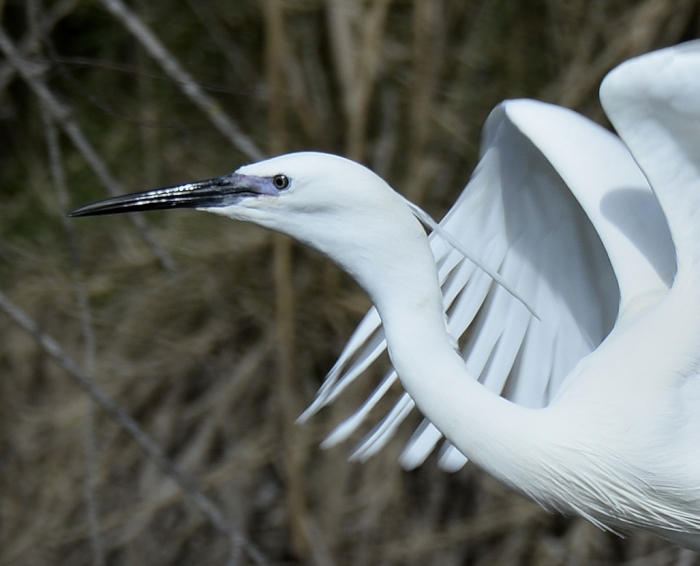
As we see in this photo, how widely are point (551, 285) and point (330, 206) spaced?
0.84 metres

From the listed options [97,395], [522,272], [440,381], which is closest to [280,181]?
[440,381]

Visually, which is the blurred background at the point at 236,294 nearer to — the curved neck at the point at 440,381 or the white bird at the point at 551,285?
the white bird at the point at 551,285

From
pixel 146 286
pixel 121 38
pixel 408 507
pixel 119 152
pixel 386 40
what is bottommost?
pixel 408 507

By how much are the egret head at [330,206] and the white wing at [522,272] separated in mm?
522

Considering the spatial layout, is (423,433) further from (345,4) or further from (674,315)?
(345,4)

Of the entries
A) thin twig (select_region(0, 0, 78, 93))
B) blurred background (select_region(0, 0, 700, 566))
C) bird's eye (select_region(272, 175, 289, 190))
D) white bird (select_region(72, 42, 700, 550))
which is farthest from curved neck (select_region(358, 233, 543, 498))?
thin twig (select_region(0, 0, 78, 93))

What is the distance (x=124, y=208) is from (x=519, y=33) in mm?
1660

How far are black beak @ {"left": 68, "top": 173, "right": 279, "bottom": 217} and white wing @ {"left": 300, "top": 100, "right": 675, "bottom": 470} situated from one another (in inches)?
20.3

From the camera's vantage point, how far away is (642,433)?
1.77m

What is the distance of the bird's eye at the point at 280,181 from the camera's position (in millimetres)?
1510

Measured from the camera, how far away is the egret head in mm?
1468

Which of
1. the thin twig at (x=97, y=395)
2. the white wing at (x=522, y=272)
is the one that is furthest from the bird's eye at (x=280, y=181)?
the thin twig at (x=97, y=395)

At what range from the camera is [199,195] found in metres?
1.62

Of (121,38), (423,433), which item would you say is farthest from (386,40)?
(423,433)
